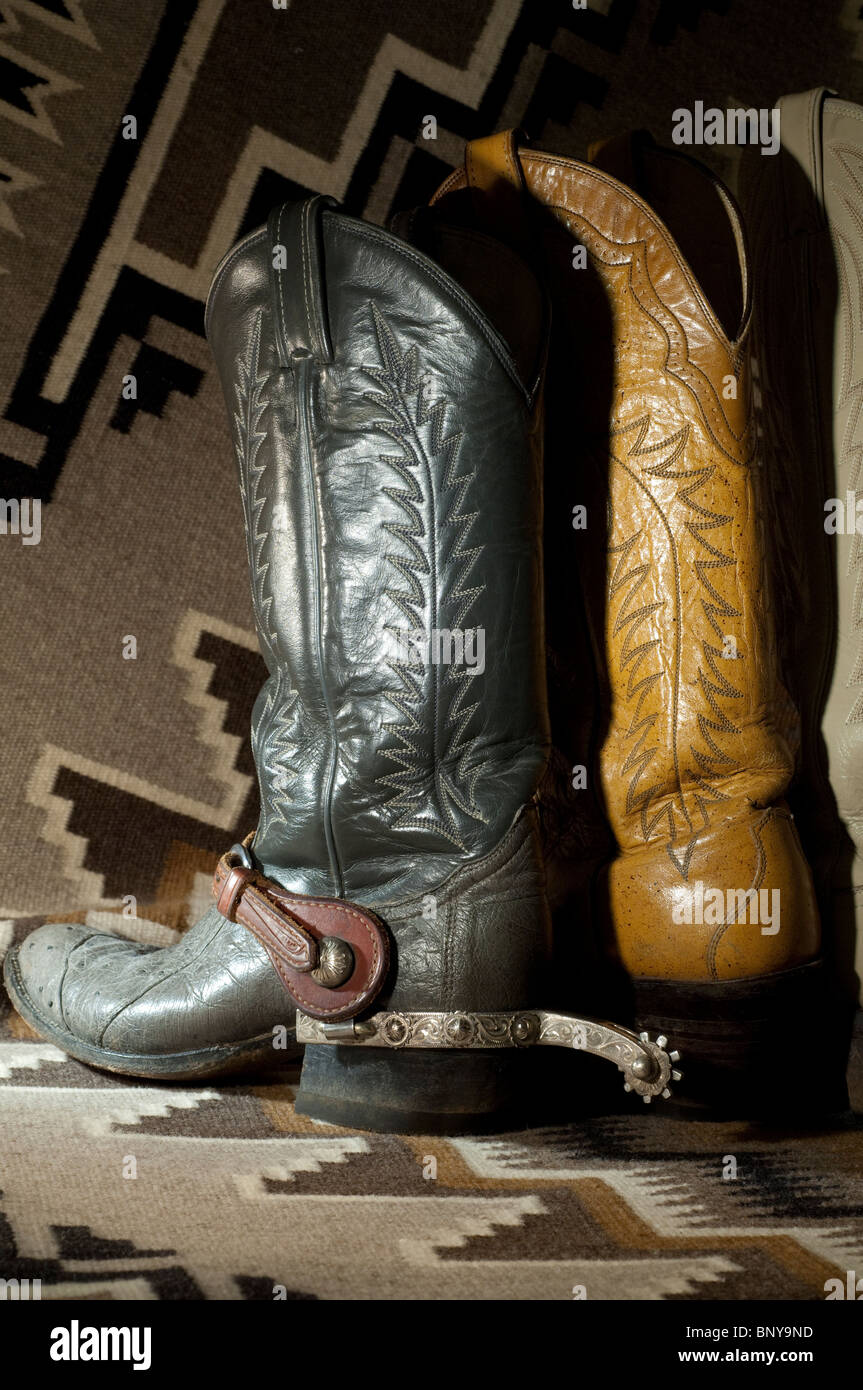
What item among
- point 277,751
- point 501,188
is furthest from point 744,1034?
point 501,188

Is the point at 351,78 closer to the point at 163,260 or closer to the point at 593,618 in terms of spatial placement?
the point at 163,260

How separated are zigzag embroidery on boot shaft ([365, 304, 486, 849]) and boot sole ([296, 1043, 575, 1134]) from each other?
0.18m

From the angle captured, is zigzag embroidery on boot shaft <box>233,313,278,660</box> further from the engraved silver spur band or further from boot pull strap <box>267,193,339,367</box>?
the engraved silver spur band

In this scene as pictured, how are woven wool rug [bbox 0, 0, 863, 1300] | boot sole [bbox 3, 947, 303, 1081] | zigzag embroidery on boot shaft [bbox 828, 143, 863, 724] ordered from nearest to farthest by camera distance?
1. boot sole [bbox 3, 947, 303, 1081]
2. zigzag embroidery on boot shaft [bbox 828, 143, 863, 724]
3. woven wool rug [bbox 0, 0, 863, 1300]

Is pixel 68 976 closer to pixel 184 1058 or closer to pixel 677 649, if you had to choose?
pixel 184 1058

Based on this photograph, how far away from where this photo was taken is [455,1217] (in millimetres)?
796

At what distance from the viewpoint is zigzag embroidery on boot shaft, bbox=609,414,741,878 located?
1050 mm

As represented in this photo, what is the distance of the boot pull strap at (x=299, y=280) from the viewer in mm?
961

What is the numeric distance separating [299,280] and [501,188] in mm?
259

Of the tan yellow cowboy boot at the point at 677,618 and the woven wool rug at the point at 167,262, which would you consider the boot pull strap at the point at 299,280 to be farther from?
the woven wool rug at the point at 167,262

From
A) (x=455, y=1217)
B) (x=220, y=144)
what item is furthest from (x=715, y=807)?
(x=220, y=144)

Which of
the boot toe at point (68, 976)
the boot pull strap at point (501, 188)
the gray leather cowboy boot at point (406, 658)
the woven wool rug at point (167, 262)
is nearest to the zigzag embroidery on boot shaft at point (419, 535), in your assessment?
the gray leather cowboy boot at point (406, 658)

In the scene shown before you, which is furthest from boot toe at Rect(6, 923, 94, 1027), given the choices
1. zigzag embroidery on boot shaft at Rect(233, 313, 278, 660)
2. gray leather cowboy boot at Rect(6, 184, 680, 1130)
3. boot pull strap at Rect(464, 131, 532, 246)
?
boot pull strap at Rect(464, 131, 532, 246)

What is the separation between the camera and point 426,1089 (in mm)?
951
